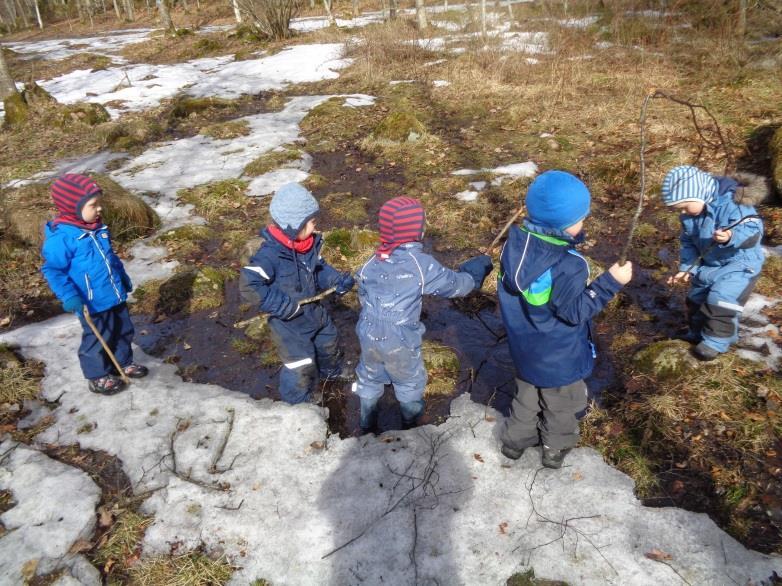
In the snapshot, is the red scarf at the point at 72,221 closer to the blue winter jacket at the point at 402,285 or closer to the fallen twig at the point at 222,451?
the fallen twig at the point at 222,451

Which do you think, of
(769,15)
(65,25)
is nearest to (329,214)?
(769,15)

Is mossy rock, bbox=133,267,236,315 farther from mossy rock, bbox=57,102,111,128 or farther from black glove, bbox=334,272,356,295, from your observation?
mossy rock, bbox=57,102,111,128

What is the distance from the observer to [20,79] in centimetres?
1948

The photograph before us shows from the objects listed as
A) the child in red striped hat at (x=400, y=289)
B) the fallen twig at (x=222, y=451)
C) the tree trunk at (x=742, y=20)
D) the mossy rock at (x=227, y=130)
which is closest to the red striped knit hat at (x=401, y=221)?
the child in red striped hat at (x=400, y=289)

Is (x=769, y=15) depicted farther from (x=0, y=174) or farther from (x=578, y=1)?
(x=0, y=174)

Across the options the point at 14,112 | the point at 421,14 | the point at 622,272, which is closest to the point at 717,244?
the point at 622,272

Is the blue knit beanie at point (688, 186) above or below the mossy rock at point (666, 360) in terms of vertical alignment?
above

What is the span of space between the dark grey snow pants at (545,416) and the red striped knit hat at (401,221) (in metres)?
1.27

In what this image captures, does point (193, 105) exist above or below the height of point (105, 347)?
above

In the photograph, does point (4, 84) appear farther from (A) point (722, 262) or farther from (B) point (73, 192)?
(A) point (722, 262)

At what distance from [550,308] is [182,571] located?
9.08 feet

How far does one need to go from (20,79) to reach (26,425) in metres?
22.8

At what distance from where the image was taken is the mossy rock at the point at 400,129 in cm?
997

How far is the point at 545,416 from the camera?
3.08m
